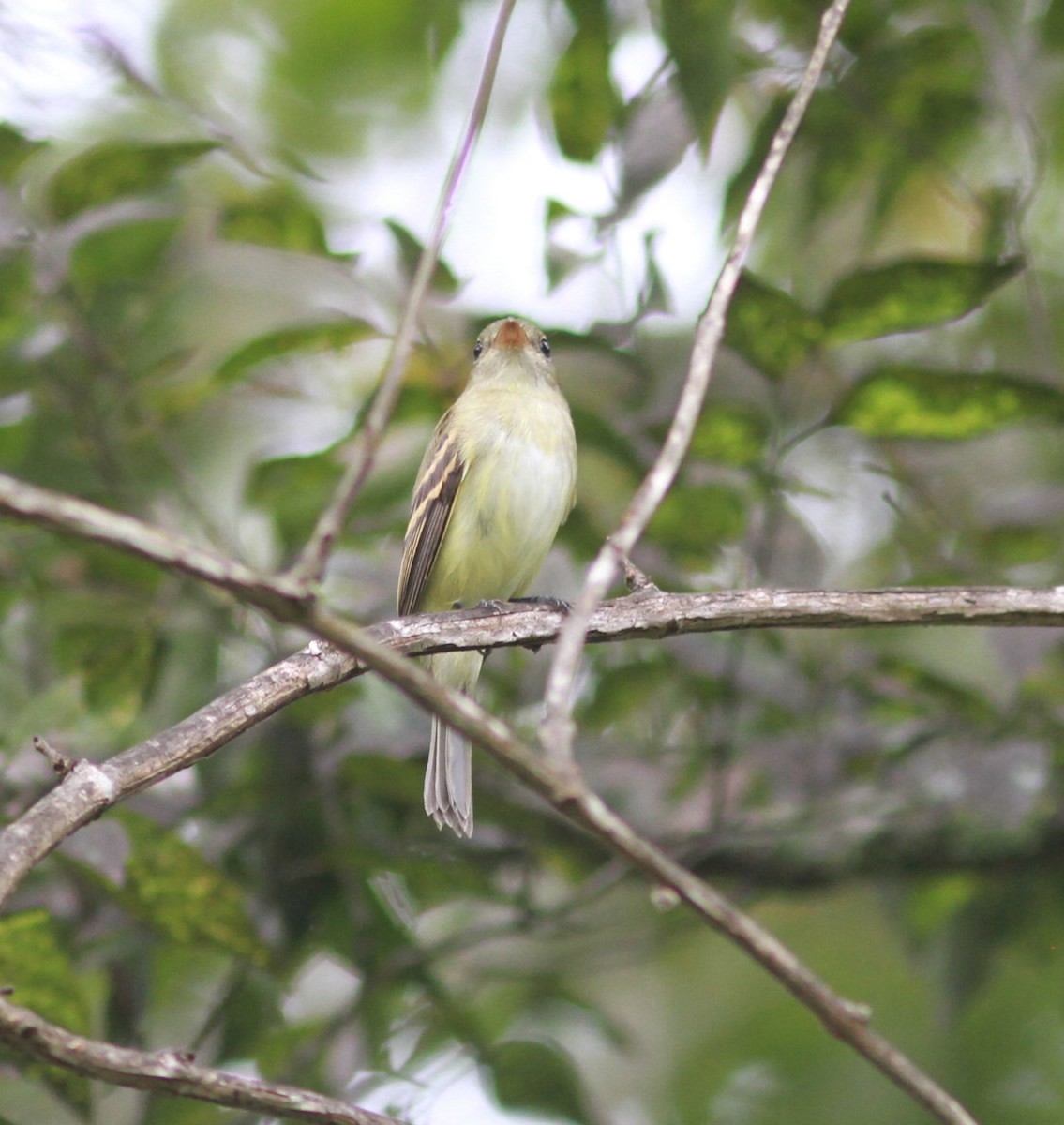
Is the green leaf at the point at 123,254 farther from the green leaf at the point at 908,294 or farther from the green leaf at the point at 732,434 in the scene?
the green leaf at the point at 908,294

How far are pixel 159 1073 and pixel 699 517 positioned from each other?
256 centimetres

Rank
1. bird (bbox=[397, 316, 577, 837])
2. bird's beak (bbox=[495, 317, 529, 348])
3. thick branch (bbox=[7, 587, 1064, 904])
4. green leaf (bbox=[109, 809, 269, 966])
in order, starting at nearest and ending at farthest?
1. thick branch (bbox=[7, 587, 1064, 904])
2. green leaf (bbox=[109, 809, 269, 966])
3. bird (bbox=[397, 316, 577, 837])
4. bird's beak (bbox=[495, 317, 529, 348])

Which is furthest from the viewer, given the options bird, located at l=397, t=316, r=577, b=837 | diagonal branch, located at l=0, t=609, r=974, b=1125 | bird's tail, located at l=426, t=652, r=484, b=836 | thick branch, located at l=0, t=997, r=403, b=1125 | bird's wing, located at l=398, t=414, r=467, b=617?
bird, located at l=397, t=316, r=577, b=837

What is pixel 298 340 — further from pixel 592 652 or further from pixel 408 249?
pixel 592 652

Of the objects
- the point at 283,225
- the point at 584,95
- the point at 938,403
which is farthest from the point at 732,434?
the point at 283,225

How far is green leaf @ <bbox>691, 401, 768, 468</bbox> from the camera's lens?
3824mm

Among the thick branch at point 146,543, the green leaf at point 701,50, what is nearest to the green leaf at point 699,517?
the green leaf at point 701,50

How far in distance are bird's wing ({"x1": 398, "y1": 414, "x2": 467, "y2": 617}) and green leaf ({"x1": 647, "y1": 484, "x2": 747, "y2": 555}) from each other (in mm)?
738

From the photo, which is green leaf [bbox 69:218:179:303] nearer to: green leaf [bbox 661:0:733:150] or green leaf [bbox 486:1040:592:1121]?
green leaf [bbox 661:0:733:150]

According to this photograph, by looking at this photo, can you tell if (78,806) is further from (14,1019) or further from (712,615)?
(712,615)

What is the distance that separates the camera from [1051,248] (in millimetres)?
6176

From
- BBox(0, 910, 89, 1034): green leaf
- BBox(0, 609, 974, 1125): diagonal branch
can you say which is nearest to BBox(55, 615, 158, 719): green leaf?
BBox(0, 910, 89, 1034): green leaf

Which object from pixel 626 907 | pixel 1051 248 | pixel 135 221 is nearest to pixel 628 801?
pixel 626 907

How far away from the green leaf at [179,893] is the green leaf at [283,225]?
5.55ft
